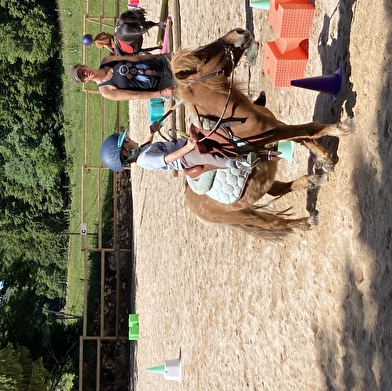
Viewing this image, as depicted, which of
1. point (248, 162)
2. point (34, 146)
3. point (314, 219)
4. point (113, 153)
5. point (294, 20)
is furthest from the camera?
point (34, 146)

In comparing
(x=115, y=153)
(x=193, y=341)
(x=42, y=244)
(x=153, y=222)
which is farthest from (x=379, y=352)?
(x=42, y=244)

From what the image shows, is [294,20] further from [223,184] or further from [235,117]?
[223,184]

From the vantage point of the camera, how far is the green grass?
14789 millimetres

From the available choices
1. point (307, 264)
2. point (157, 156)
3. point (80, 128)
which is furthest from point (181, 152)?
point (80, 128)

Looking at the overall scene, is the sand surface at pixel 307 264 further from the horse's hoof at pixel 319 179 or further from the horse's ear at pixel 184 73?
the horse's ear at pixel 184 73

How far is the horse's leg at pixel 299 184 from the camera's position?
4.57 meters

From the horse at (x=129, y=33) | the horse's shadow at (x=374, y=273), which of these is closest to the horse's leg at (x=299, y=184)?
the horse's shadow at (x=374, y=273)

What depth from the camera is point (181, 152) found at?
164 inches

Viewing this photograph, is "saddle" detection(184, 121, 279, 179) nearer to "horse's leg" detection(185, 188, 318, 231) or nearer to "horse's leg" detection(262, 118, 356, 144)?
"horse's leg" detection(262, 118, 356, 144)

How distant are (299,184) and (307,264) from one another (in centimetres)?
80

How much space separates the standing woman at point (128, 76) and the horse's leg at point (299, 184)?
151 centimetres

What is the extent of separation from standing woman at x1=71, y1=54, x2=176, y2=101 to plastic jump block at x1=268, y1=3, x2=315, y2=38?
1304mm

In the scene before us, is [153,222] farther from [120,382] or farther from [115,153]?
[115,153]

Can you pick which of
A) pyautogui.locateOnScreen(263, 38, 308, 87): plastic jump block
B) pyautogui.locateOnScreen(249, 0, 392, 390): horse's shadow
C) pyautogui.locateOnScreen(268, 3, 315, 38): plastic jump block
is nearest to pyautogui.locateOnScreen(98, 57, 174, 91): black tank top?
pyautogui.locateOnScreen(263, 38, 308, 87): plastic jump block
